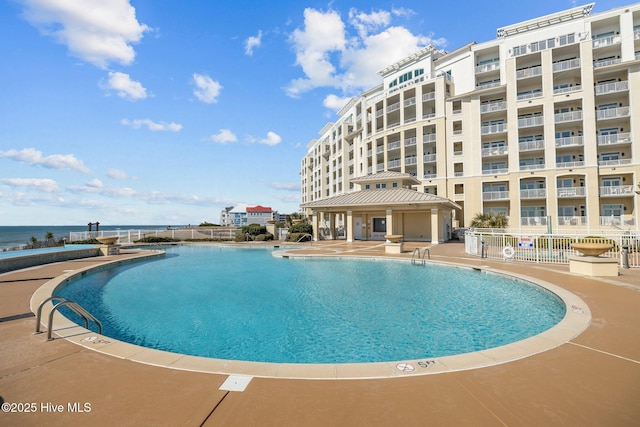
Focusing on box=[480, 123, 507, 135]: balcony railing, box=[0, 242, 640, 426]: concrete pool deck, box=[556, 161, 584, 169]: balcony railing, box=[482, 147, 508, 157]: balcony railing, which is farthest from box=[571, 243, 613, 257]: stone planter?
box=[480, 123, 507, 135]: balcony railing

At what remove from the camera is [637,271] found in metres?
12.0

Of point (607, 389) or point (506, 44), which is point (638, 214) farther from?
point (607, 389)

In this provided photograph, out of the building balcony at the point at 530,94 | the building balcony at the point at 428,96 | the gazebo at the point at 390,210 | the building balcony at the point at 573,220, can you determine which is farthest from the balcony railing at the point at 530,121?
the gazebo at the point at 390,210

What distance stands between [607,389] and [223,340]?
6551 millimetres

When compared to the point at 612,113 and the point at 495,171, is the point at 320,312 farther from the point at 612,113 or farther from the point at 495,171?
the point at 612,113

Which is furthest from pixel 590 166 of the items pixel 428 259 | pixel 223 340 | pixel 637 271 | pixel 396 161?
pixel 223 340

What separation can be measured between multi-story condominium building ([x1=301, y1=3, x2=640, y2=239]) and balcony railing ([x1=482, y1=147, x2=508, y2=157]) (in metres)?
0.11

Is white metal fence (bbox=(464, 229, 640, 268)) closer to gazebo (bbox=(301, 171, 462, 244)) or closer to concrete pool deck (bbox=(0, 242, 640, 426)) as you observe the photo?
gazebo (bbox=(301, 171, 462, 244))

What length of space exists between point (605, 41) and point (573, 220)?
718 inches

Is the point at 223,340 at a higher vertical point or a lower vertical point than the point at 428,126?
lower

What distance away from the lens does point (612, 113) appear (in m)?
28.8

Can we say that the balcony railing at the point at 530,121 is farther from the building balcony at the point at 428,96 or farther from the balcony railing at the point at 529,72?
the building balcony at the point at 428,96

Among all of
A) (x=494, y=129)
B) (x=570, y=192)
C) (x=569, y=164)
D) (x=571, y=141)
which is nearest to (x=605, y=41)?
(x=571, y=141)

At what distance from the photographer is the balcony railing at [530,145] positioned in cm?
3120
